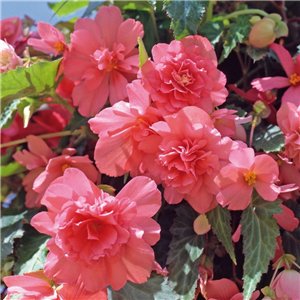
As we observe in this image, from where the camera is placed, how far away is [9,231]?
2.43 ft

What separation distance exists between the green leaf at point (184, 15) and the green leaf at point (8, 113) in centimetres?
30

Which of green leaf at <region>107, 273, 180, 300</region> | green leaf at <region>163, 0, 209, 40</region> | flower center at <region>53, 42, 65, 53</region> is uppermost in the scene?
green leaf at <region>163, 0, 209, 40</region>

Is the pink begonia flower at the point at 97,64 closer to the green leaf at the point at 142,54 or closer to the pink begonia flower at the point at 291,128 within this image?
the green leaf at the point at 142,54

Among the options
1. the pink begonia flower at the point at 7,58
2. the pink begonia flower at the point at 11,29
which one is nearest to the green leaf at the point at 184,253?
the pink begonia flower at the point at 7,58

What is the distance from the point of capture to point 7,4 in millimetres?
955

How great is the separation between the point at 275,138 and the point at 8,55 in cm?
42

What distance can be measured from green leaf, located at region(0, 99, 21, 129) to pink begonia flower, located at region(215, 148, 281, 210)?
381 mm

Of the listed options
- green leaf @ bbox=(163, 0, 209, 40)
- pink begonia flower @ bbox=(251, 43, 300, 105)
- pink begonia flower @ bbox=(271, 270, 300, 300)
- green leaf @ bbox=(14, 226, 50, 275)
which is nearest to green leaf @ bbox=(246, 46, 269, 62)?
pink begonia flower @ bbox=(251, 43, 300, 105)

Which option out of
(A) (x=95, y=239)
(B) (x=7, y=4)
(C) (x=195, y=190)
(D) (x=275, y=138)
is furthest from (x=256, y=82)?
(B) (x=7, y=4)

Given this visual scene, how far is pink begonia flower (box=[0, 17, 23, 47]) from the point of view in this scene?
0.86m

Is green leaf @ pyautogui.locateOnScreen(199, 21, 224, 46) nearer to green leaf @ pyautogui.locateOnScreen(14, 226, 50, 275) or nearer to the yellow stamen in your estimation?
the yellow stamen

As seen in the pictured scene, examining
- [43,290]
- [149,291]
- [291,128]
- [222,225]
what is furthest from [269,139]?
[43,290]

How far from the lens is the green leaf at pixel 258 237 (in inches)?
20.9

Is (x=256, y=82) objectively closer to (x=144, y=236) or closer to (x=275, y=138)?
(x=275, y=138)
